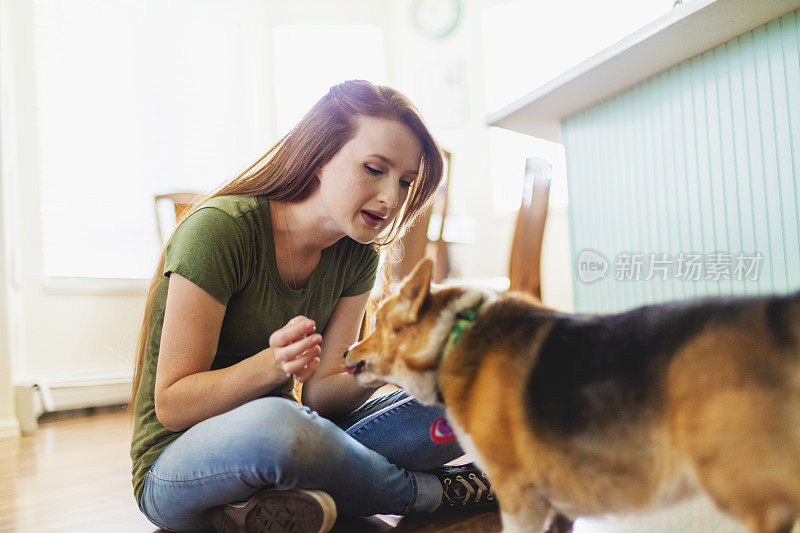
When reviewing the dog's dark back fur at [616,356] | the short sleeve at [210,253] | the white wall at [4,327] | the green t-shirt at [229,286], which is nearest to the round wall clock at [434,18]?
the white wall at [4,327]

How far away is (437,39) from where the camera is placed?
14.5 ft

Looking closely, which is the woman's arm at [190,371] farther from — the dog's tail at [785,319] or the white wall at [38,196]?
the white wall at [38,196]

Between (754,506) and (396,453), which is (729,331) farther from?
(396,453)

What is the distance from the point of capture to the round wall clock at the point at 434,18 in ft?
14.4

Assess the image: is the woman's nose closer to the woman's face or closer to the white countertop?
the woman's face

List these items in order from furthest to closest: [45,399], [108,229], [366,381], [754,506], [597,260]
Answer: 1. [108,229]
2. [45,399]
3. [597,260]
4. [366,381]
5. [754,506]

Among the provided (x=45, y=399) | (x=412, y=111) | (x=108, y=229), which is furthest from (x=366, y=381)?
(x=108, y=229)

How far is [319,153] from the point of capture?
1.10 meters

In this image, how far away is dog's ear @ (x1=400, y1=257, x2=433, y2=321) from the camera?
66cm

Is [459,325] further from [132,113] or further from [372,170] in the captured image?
[132,113]

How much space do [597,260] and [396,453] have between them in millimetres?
557

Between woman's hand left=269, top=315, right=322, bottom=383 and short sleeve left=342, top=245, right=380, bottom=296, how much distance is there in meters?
0.44

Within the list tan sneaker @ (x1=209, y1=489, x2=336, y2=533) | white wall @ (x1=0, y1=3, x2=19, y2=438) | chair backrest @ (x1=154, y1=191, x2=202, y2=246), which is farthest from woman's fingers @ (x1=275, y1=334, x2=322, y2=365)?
chair backrest @ (x1=154, y1=191, x2=202, y2=246)

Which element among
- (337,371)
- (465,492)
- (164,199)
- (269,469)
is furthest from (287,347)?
(164,199)
